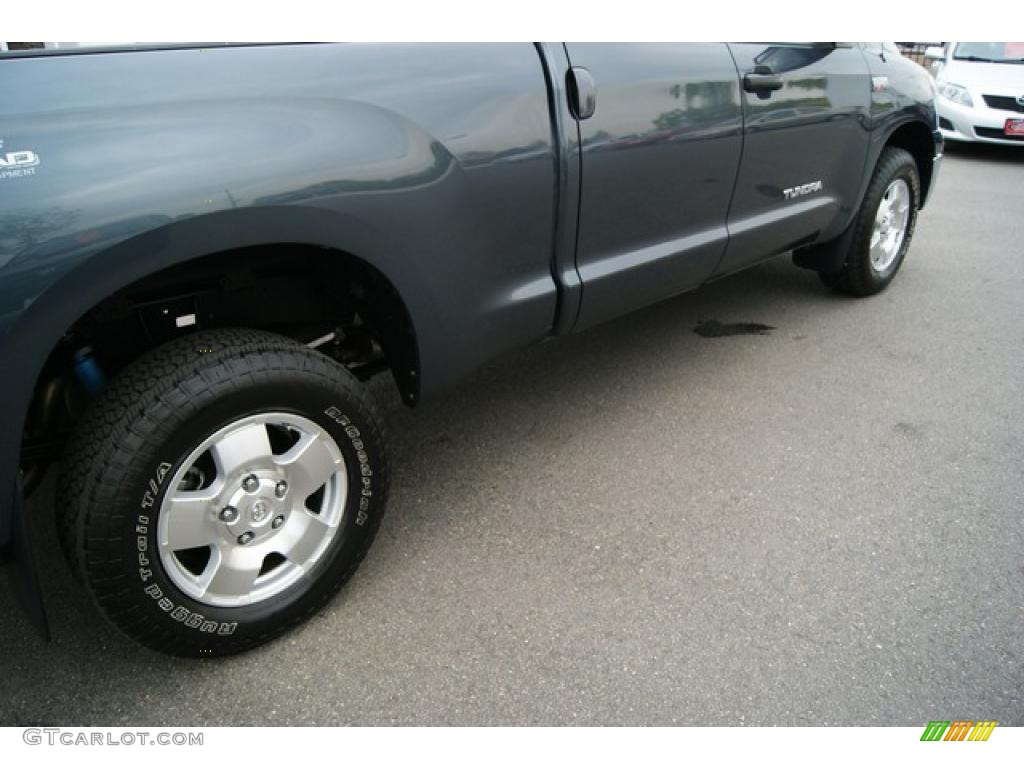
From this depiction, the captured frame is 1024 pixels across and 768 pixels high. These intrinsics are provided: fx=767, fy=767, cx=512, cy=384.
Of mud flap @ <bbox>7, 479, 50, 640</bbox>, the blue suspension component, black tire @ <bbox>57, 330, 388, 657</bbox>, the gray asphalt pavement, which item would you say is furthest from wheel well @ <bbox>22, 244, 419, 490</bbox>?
the gray asphalt pavement

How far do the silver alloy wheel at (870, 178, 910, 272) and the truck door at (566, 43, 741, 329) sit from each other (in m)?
1.63

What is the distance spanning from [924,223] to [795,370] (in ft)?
11.1

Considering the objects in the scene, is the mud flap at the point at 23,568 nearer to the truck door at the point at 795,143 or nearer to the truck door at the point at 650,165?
the truck door at the point at 650,165

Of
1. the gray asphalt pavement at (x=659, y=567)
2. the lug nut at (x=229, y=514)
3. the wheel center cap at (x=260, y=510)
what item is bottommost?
the gray asphalt pavement at (x=659, y=567)

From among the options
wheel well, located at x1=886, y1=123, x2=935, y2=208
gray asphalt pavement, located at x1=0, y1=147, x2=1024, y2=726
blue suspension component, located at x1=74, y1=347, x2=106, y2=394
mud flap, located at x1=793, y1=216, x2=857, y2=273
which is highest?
blue suspension component, located at x1=74, y1=347, x2=106, y2=394

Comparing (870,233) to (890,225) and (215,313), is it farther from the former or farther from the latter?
(215,313)

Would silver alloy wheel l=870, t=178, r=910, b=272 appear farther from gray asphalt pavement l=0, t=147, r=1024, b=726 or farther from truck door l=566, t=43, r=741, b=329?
truck door l=566, t=43, r=741, b=329

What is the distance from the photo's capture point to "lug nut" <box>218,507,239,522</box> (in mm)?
1879

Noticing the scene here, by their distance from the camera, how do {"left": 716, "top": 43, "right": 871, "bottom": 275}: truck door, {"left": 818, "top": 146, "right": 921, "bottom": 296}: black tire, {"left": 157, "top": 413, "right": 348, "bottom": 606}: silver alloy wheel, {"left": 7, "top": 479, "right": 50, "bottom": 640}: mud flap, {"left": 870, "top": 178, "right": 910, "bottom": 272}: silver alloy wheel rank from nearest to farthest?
1. {"left": 7, "top": 479, "right": 50, "bottom": 640}: mud flap
2. {"left": 157, "top": 413, "right": 348, "bottom": 606}: silver alloy wheel
3. {"left": 716, "top": 43, "right": 871, "bottom": 275}: truck door
4. {"left": 818, "top": 146, "right": 921, "bottom": 296}: black tire
5. {"left": 870, "top": 178, "right": 910, "bottom": 272}: silver alloy wheel

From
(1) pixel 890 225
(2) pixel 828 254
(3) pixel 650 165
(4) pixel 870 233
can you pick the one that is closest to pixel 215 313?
(3) pixel 650 165

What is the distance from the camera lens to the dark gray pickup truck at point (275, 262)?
1.50 m

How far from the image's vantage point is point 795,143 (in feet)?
10.2

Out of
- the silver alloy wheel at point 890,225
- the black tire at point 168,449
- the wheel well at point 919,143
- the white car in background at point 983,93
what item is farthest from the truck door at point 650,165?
the white car in background at point 983,93

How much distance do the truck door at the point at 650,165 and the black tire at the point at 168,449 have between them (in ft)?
3.17
